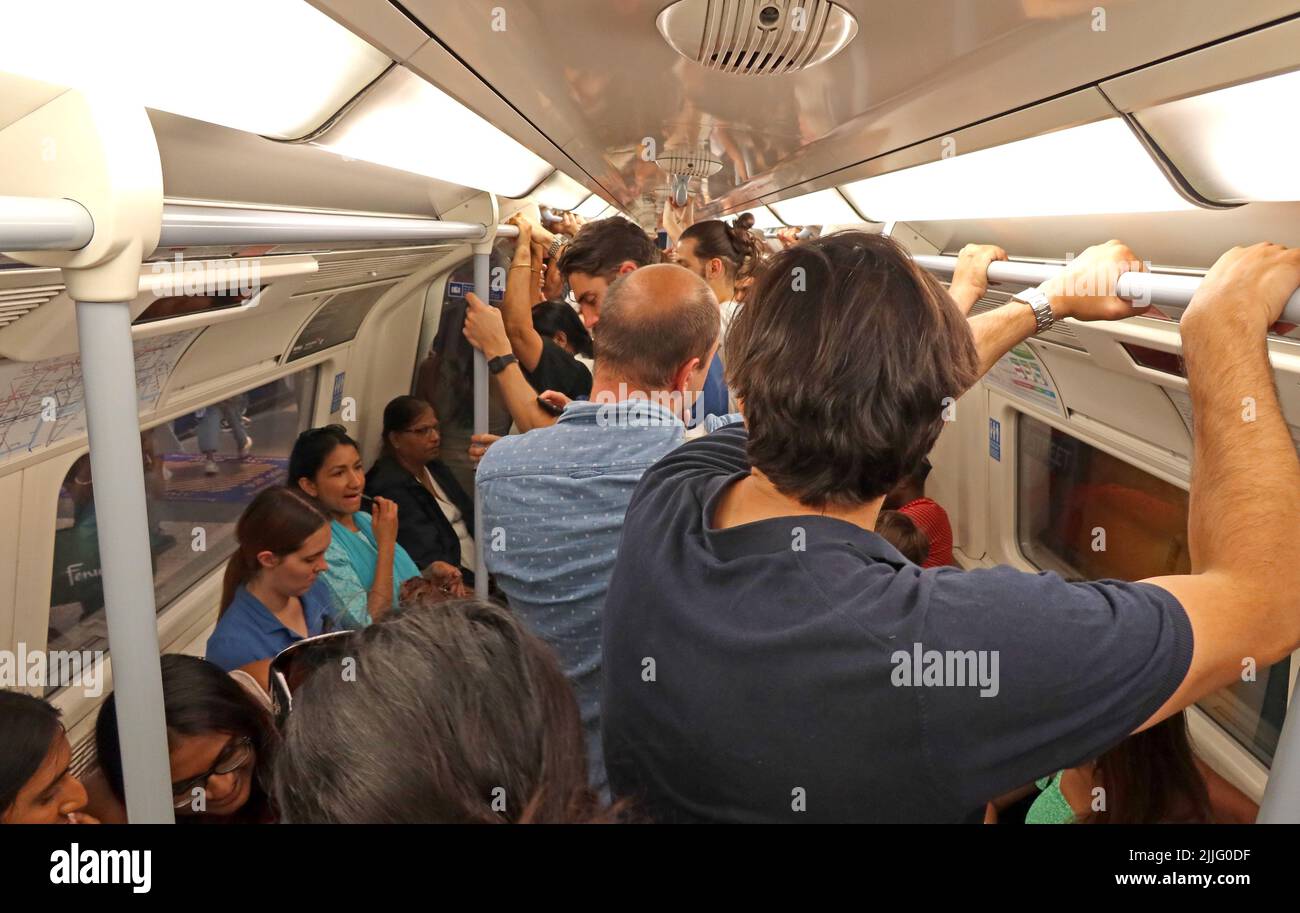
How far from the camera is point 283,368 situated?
3.84m

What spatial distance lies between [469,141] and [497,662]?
2.53 meters

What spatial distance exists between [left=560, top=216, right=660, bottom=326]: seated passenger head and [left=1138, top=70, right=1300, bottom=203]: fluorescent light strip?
6.85 ft

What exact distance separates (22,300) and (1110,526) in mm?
3871

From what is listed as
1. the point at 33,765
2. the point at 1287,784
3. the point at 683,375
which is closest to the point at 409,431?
the point at 683,375

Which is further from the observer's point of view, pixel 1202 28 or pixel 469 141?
pixel 469 141

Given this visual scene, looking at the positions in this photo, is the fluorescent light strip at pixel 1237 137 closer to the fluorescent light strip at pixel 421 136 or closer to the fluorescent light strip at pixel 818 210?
the fluorescent light strip at pixel 421 136

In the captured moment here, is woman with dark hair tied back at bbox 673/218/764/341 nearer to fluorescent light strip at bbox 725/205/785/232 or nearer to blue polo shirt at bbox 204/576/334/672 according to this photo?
blue polo shirt at bbox 204/576/334/672

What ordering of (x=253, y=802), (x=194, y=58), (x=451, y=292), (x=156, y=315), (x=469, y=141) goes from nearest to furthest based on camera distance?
1. (x=194, y=58)
2. (x=253, y=802)
3. (x=156, y=315)
4. (x=469, y=141)
5. (x=451, y=292)

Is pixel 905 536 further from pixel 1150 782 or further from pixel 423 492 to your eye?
pixel 423 492

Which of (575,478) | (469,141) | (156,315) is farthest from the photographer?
(469,141)

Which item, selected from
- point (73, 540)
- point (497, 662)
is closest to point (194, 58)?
point (497, 662)

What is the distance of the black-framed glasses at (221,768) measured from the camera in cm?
208

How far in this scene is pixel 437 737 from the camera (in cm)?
84
